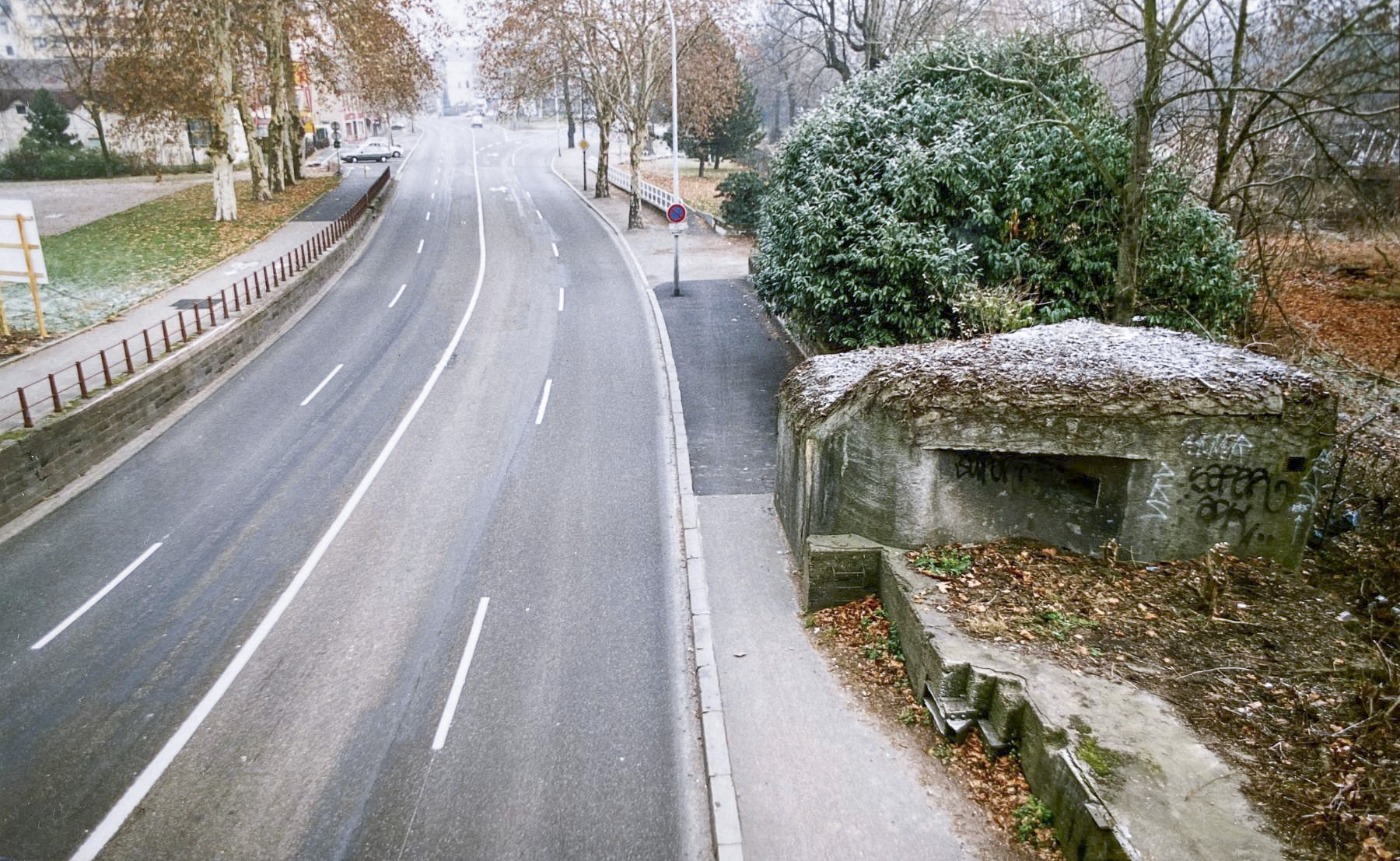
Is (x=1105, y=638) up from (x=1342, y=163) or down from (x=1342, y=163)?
down

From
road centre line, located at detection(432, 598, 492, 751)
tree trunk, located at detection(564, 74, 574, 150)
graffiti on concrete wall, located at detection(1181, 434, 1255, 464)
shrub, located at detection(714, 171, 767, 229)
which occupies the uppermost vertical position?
tree trunk, located at detection(564, 74, 574, 150)

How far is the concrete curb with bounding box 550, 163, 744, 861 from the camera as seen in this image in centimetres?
765

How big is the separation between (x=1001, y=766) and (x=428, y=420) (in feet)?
43.2

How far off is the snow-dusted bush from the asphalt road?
5145 mm

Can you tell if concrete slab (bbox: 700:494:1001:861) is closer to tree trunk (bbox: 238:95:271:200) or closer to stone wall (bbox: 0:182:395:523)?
stone wall (bbox: 0:182:395:523)

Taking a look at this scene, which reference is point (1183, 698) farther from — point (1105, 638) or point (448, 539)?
point (448, 539)

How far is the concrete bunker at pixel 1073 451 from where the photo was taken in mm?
9234

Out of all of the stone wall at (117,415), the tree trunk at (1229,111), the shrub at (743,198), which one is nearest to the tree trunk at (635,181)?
the shrub at (743,198)

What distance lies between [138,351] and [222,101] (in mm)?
18842

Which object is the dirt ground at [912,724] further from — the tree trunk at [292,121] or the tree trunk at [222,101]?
the tree trunk at [292,121]

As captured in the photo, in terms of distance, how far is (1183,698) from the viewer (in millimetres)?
7668

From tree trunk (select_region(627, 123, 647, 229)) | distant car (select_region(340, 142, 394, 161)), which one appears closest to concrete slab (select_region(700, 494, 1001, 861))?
tree trunk (select_region(627, 123, 647, 229))

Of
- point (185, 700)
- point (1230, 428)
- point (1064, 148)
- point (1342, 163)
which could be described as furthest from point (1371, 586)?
point (185, 700)

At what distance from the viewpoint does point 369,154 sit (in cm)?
6188
